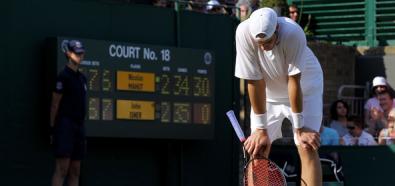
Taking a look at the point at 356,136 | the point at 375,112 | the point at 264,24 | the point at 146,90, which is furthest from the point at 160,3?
the point at 264,24

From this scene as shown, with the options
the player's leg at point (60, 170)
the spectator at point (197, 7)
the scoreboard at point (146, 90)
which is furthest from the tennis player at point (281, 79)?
the spectator at point (197, 7)

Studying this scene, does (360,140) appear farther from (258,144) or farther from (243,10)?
(258,144)

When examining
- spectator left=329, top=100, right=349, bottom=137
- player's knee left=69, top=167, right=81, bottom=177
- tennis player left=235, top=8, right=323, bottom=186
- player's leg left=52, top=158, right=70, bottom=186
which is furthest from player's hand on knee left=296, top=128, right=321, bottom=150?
spectator left=329, top=100, right=349, bottom=137

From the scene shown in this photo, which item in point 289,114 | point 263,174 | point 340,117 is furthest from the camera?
point 340,117

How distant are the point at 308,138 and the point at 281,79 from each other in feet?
1.85

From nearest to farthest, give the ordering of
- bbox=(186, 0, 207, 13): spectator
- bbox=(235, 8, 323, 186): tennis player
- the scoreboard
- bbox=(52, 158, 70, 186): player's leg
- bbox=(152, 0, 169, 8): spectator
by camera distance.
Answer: bbox=(235, 8, 323, 186): tennis player
bbox=(52, 158, 70, 186): player's leg
the scoreboard
bbox=(152, 0, 169, 8): spectator
bbox=(186, 0, 207, 13): spectator

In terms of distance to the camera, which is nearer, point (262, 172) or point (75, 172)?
point (262, 172)

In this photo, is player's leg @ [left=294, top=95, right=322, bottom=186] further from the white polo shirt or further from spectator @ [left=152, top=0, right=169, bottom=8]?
spectator @ [left=152, top=0, right=169, bottom=8]

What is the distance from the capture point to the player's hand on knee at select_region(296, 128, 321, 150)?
8.41 metres

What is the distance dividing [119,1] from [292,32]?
710 cm

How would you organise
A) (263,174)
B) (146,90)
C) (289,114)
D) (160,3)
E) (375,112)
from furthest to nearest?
(375,112), (160,3), (146,90), (289,114), (263,174)

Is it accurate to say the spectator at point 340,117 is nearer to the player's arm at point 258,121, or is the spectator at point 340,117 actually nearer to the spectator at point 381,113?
the spectator at point 381,113

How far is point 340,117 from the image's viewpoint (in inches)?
595

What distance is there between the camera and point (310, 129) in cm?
850
